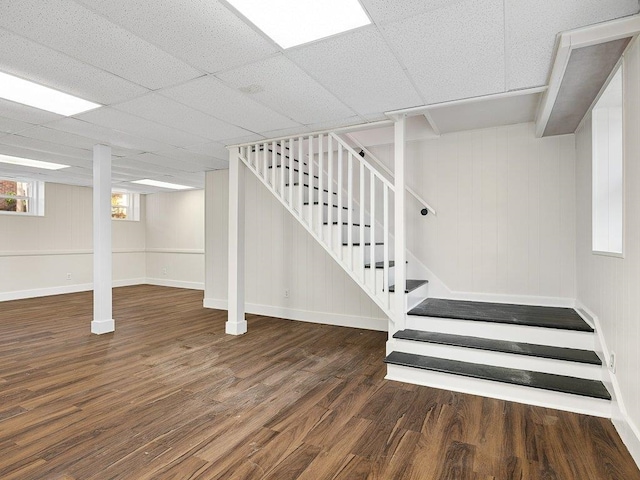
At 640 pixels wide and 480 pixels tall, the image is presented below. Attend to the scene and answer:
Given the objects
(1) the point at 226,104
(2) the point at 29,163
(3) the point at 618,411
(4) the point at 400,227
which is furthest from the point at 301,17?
(2) the point at 29,163

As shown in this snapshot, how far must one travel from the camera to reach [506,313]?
3.34 meters

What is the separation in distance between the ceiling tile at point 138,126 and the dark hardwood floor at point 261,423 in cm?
235

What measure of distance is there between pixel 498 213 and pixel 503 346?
162 cm

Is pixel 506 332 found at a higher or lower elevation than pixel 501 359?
higher

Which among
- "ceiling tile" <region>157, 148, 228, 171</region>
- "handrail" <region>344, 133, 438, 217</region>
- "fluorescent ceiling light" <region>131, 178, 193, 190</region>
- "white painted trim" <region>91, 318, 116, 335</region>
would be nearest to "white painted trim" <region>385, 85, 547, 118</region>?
"handrail" <region>344, 133, 438, 217</region>

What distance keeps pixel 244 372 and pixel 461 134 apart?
11.3 ft

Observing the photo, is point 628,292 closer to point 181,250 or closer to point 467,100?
point 467,100

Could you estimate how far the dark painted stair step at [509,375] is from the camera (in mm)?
2412

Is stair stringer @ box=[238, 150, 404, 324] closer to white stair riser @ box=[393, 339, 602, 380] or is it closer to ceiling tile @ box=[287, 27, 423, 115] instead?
white stair riser @ box=[393, 339, 602, 380]

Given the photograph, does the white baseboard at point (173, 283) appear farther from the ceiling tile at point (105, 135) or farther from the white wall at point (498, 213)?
the white wall at point (498, 213)

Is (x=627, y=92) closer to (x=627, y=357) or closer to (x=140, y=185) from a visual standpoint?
(x=627, y=357)

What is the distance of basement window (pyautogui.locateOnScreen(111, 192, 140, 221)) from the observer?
8.75 m

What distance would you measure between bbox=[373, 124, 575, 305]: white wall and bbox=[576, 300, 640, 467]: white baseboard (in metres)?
0.94

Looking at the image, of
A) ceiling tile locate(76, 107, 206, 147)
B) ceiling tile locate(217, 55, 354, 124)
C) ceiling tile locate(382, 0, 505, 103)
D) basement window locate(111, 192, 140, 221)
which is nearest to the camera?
ceiling tile locate(382, 0, 505, 103)
